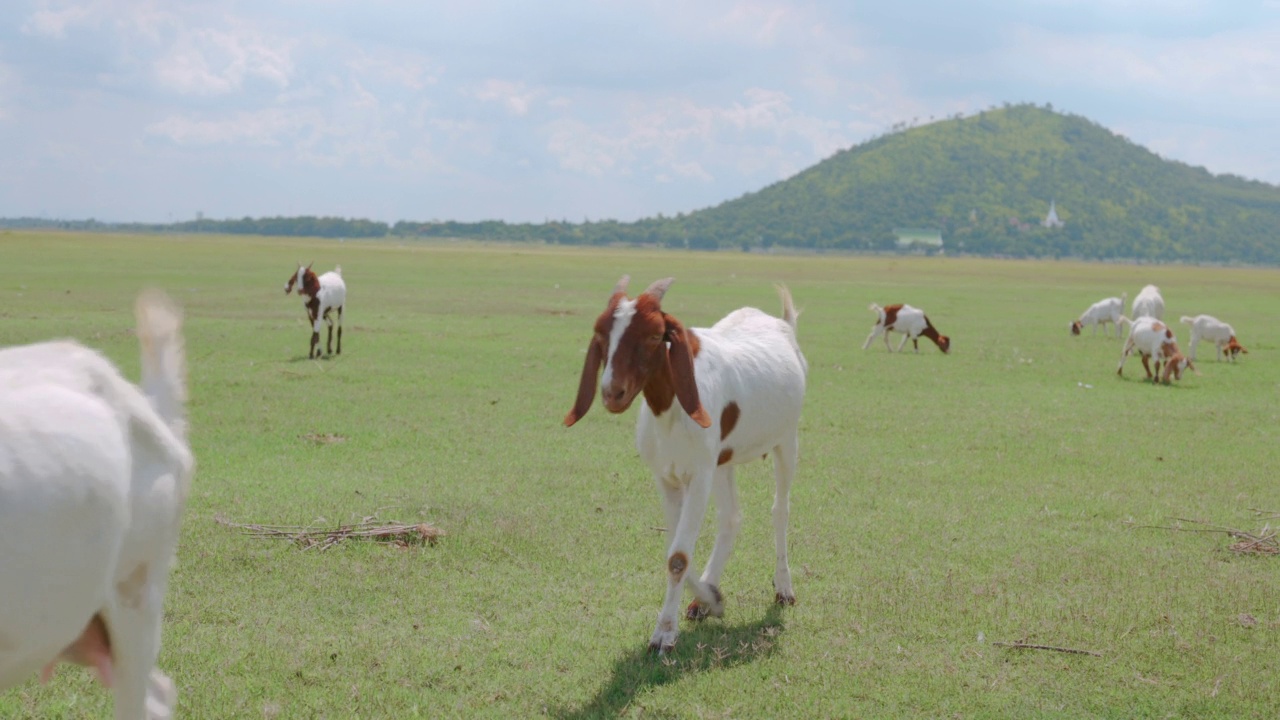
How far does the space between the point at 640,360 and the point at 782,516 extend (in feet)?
6.66

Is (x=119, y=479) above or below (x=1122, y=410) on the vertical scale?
above

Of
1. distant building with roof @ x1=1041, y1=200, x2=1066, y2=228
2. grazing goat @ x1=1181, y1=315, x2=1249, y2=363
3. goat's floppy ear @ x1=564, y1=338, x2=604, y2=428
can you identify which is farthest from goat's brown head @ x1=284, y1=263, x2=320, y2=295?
distant building with roof @ x1=1041, y1=200, x2=1066, y2=228

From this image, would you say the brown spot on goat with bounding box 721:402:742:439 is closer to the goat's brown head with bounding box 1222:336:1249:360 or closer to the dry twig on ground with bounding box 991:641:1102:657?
the dry twig on ground with bounding box 991:641:1102:657

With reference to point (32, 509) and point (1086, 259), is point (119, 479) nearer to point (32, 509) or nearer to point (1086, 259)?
point (32, 509)

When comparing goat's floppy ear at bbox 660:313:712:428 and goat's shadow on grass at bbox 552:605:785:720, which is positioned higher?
goat's floppy ear at bbox 660:313:712:428

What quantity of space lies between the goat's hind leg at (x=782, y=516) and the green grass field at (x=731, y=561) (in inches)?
7.4

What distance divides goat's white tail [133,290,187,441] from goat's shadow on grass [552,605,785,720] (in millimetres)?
2486

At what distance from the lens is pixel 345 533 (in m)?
8.08

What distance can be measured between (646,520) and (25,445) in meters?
6.36

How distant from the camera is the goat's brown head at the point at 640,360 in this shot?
19.4 ft

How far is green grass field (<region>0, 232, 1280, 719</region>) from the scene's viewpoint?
18.5 ft

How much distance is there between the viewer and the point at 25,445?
2967mm

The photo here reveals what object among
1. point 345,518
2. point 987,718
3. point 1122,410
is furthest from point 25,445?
point 1122,410

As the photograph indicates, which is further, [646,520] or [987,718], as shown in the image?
[646,520]
